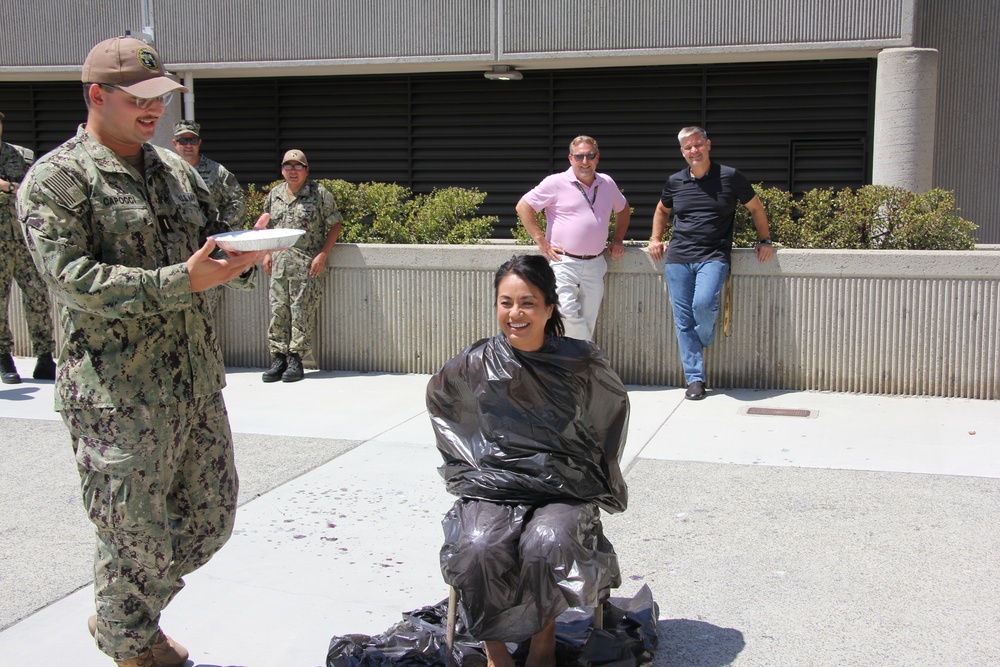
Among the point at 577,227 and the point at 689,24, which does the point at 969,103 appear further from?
the point at 577,227

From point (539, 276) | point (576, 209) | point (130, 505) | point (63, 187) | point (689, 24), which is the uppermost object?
point (689, 24)

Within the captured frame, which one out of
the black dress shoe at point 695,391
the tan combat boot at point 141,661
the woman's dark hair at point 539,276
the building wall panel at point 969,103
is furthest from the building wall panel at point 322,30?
the tan combat boot at point 141,661

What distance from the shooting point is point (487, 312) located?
26.0 ft

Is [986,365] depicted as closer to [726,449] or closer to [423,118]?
[726,449]

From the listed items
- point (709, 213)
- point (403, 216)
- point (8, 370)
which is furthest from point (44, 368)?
point (709, 213)

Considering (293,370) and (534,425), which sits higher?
(534,425)

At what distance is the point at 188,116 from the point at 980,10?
7.87m

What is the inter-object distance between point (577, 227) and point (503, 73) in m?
3.56

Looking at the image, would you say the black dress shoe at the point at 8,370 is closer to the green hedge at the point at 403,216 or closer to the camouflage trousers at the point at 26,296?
the camouflage trousers at the point at 26,296

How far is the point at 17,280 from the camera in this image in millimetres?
7992

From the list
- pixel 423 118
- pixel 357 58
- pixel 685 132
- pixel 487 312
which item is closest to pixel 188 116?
pixel 357 58

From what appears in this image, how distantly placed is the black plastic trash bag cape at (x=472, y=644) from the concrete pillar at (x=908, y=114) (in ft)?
21.2

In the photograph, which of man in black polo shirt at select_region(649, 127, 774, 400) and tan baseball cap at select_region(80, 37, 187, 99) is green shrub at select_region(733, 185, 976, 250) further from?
tan baseball cap at select_region(80, 37, 187, 99)

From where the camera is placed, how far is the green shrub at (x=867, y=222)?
733 cm
